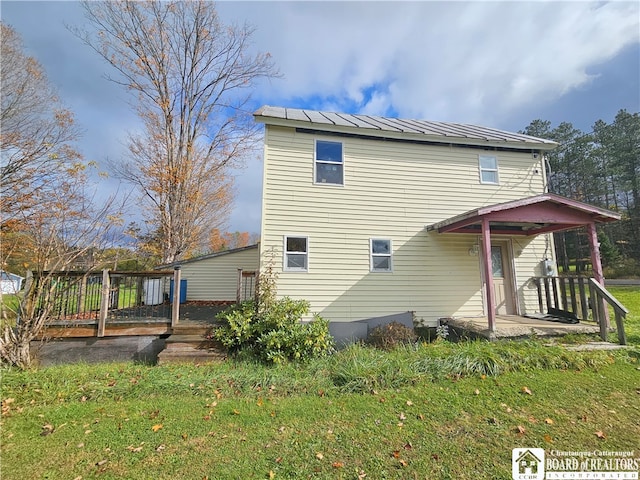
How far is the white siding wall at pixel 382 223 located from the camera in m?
7.75

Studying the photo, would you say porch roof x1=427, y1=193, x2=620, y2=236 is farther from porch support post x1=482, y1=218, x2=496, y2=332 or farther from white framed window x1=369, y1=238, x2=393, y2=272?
white framed window x1=369, y1=238, x2=393, y2=272

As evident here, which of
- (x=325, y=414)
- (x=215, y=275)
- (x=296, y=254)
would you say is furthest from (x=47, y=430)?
(x=215, y=275)

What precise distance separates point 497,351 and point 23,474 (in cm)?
707

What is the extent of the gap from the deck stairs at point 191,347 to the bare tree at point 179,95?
900 cm

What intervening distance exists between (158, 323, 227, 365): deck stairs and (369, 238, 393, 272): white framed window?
4641 mm

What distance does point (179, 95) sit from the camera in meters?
14.6

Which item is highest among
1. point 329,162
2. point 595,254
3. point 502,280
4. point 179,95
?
point 179,95

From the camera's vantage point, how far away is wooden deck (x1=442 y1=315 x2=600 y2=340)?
21.0 feet

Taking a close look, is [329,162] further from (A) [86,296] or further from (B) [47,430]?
(B) [47,430]

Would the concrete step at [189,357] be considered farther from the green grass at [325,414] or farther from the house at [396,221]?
the house at [396,221]

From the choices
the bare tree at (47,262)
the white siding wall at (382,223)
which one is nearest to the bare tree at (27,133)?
the bare tree at (47,262)

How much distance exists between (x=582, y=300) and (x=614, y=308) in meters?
1.51

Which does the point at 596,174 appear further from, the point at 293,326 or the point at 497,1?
the point at 293,326

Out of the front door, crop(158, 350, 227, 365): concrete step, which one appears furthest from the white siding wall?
crop(158, 350, 227, 365): concrete step
